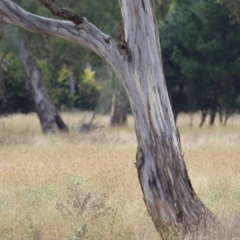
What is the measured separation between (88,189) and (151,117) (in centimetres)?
328

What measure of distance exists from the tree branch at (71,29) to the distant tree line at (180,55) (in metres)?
12.2

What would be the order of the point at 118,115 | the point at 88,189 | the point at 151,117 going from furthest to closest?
the point at 118,115 < the point at 88,189 < the point at 151,117

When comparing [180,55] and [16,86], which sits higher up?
[180,55]

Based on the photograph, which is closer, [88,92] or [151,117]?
[151,117]

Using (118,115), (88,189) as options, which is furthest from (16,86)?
(88,189)

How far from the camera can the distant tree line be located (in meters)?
21.2

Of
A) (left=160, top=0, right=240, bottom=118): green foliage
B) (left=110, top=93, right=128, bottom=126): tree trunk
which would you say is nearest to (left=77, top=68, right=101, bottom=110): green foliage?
(left=110, top=93, right=128, bottom=126): tree trunk

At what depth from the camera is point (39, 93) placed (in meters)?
22.5

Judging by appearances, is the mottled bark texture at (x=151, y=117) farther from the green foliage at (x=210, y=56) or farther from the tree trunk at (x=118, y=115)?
the tree trunk at (x=118, y=115)

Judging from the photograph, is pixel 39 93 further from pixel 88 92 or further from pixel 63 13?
pixel 88 92

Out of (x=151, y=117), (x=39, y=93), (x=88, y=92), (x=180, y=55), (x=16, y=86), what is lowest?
(x=88, y=92)

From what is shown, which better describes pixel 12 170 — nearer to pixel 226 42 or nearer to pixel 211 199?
pixel 211 199

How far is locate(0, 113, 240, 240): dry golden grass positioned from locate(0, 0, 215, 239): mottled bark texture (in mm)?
398

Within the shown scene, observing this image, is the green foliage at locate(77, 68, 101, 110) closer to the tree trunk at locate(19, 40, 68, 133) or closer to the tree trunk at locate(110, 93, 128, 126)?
the tree trunk at locate(110, 93, 128, 126)
